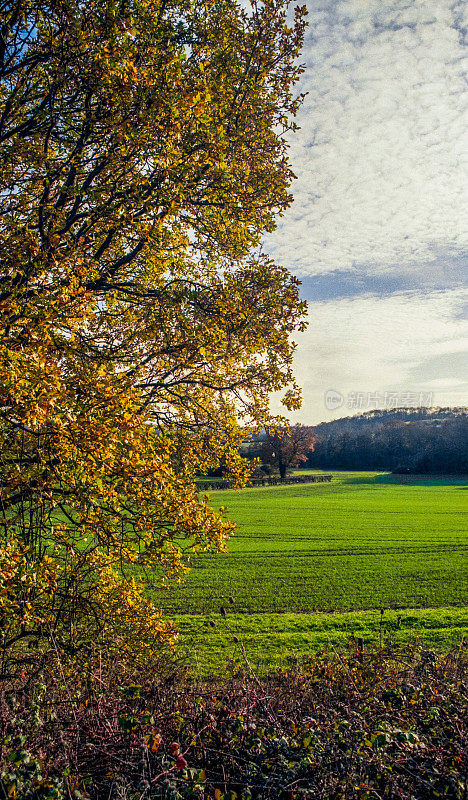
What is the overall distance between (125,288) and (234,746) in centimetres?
741

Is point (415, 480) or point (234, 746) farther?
point (415, 480)

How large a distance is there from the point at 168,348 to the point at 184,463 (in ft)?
7.63

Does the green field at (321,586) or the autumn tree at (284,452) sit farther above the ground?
the autumn tree at (284,452)

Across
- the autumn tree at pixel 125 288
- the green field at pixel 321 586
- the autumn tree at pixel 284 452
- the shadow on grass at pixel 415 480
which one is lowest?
the shadow on grass at pixel 415 480

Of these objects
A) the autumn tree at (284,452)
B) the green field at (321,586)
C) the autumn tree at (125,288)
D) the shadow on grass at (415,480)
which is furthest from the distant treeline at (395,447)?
the autumn tree at (125,288)

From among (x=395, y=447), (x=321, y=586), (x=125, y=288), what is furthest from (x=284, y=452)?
(x=125, y=288)

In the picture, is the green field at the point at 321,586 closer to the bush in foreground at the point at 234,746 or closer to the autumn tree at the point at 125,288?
the bush in foreground at the point at 234,746

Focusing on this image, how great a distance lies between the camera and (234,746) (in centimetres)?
357

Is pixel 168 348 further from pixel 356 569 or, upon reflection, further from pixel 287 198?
pixel 356 569

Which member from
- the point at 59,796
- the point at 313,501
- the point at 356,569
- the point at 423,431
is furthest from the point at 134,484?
the point at 423,431

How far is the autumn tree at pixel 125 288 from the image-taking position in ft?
19.4

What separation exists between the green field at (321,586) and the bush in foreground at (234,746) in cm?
117

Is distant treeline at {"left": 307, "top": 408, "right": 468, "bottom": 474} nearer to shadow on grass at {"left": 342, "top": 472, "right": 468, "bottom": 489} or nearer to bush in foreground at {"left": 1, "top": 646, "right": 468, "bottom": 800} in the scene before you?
shadow on grass at {"left": 342, "top": 472, "right": 468, "bottom": 489}

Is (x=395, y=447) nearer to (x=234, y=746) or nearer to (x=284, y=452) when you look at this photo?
(x=284, y=452)
